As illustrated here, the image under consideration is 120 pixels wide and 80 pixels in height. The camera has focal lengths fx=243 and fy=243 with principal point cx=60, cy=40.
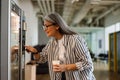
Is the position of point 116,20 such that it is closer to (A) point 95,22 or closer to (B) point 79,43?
(A) point 95,22

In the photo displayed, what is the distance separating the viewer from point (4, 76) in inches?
102

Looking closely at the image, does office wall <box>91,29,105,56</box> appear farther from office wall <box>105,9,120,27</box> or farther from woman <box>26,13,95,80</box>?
woman <box>26,13,95,80</box>

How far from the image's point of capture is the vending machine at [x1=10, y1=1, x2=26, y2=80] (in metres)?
2.76

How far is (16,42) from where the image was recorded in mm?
2955

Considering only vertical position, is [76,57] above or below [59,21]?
below

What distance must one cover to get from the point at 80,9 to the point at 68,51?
9286 mm

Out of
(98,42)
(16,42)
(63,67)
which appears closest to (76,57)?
(63,67)

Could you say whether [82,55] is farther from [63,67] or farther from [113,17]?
[113,17]

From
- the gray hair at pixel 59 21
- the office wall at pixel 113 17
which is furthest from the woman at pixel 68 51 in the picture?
the office wall at pixel 113 17

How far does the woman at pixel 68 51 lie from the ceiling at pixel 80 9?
6.60 m

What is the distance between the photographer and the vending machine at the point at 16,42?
2.76 metres

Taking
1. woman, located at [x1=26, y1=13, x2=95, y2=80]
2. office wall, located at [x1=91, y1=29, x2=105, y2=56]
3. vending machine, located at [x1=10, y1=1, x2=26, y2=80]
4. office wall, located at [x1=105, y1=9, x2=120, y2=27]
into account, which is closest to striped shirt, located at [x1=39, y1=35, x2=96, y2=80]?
woman, located at [x1=26, y1=13, x2=95, y2=80]

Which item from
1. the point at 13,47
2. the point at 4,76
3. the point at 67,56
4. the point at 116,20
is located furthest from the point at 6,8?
the point at 116,20

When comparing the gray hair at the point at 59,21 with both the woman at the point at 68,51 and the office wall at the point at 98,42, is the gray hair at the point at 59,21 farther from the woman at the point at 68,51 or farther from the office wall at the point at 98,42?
the office wall at the point at 98,42
